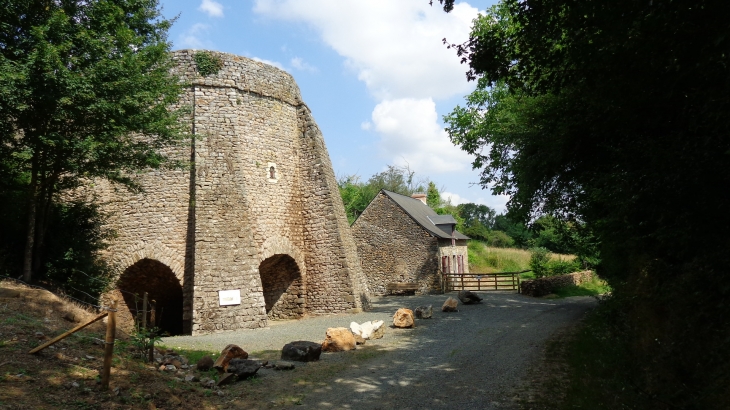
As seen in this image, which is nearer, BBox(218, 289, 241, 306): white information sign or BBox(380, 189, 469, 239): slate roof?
BBox(218, 289, 241, 306): white information sign

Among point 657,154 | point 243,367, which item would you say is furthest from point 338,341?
point 657,154

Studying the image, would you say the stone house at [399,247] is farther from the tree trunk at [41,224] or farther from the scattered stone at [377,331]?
the tree trunk at [41,224]

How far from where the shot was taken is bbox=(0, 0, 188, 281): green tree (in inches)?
370

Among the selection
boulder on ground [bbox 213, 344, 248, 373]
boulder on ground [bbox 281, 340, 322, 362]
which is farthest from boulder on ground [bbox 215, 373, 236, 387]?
boulder on ground [bbox 281, 340, 322, 362]

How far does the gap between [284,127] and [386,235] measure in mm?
10707

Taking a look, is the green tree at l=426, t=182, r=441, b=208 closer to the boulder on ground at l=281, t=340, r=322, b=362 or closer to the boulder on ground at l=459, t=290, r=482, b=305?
the boulder on ground at l=459, t=290, r=482, b=305

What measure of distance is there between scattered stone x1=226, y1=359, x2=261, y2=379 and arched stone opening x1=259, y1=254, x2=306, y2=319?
865 cm

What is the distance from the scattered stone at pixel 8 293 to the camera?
824 centimetres

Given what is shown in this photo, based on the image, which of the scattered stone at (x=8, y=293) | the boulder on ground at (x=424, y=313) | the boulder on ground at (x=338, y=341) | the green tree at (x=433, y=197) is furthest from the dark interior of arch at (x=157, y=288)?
the green tree at (x=433, y=197)

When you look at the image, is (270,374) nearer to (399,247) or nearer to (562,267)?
(399,247)

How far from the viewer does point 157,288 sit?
1520cm

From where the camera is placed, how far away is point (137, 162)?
1147 cm

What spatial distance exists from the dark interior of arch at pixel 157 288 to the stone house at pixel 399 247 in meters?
11.5

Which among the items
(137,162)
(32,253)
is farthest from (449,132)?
(32,253)
